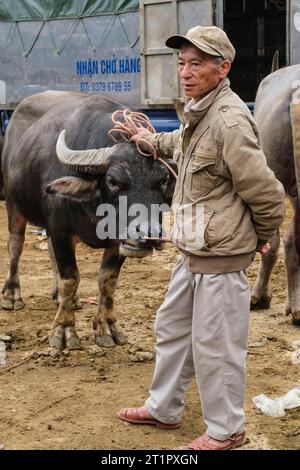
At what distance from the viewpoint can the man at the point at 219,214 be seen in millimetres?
3484

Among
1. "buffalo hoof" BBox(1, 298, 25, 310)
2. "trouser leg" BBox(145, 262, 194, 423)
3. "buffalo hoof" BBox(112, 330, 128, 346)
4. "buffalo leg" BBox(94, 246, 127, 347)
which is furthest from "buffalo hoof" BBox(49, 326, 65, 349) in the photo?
"trouser leg" BBox(145, 262, 194, 423)

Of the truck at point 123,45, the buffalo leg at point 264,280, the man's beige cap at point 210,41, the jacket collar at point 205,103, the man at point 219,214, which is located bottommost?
the buffalo leg at point 264,280

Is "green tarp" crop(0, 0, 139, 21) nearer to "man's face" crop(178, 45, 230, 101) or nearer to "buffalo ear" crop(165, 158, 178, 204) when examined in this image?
"buffalo ear" crop(165, 158, 178, 204)

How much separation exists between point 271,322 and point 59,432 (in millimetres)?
2385

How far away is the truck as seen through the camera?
1061 centimetres

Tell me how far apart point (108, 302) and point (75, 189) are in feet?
2.97

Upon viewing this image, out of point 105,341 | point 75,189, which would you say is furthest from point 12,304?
point 75,189

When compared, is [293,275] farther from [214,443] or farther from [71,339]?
[214,443]

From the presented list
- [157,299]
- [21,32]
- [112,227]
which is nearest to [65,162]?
[112,227]

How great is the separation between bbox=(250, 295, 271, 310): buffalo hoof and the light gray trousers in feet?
8.06

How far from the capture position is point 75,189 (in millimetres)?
5047

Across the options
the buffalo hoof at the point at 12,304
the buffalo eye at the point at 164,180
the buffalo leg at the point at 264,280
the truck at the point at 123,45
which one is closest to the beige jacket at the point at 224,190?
the buffalo eye at the point at 164,180

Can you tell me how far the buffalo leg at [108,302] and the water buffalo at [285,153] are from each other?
1.30m

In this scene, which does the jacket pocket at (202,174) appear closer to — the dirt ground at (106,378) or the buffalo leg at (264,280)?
the dirt ground at (106,378)
